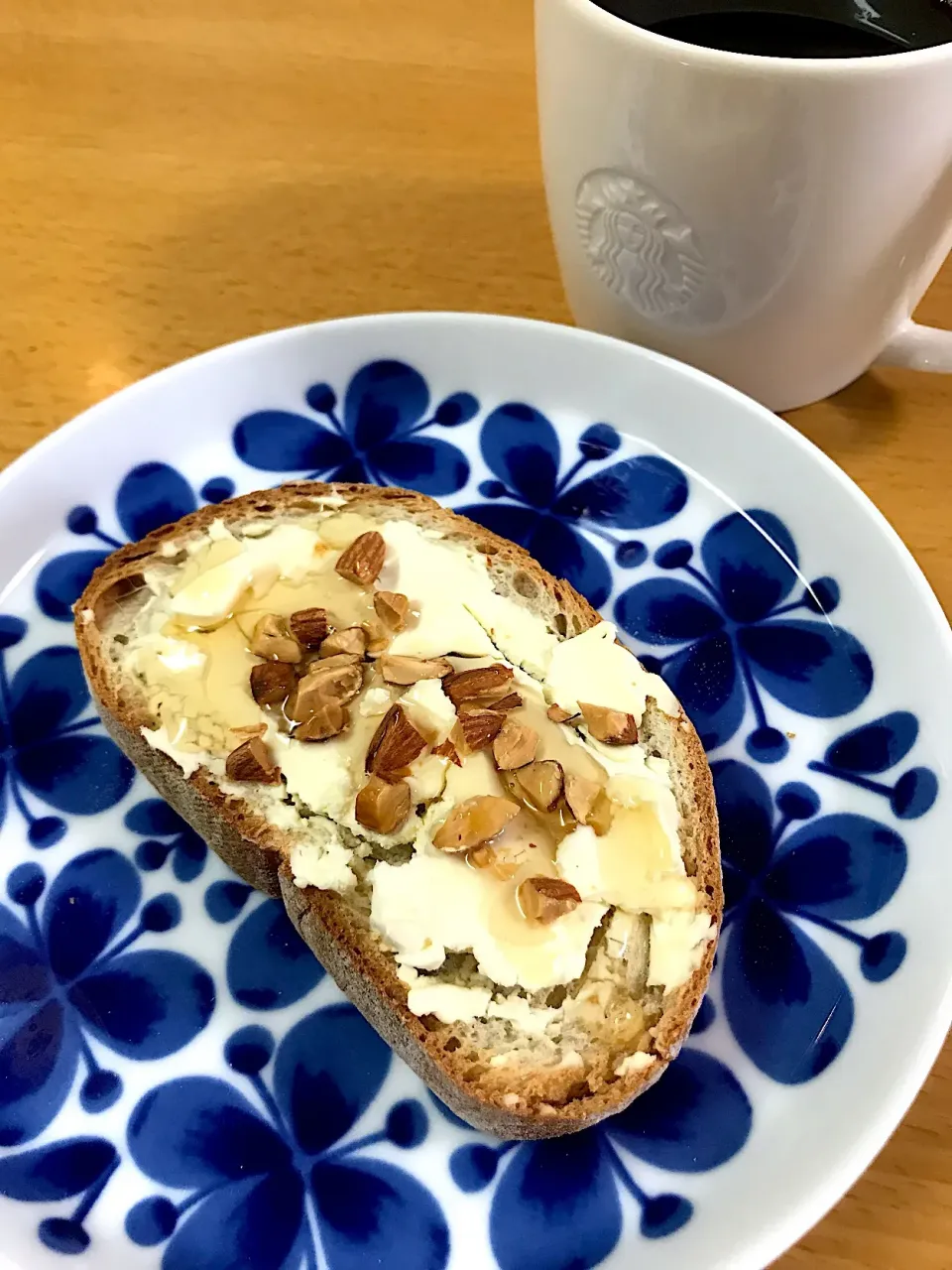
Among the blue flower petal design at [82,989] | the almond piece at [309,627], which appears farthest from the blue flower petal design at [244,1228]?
the almond piece at [309,627]

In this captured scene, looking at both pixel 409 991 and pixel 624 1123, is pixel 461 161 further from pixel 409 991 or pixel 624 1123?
pixel 624 1123

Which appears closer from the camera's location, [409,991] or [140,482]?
[409,991]

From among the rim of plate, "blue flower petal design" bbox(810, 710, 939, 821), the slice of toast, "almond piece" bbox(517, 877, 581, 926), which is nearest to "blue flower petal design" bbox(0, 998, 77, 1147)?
the rim of plate

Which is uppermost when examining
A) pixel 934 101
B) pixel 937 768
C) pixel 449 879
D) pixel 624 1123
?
pixel 934 101

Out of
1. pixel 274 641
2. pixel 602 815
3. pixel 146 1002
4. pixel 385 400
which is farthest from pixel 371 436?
pixel 146 1002

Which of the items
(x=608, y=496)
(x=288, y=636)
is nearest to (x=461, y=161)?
(x=608, y=496)
